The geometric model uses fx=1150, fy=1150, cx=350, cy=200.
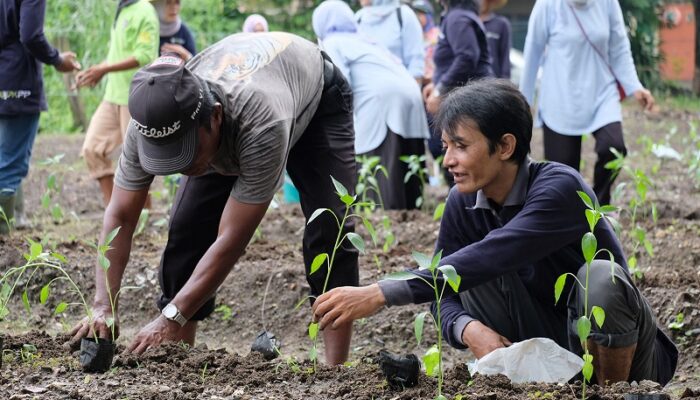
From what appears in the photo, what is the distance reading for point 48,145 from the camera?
1149cm

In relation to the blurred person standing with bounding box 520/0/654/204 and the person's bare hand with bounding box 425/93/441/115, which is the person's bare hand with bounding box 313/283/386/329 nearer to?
the blurred person standing with bounding box 520/0/654/204

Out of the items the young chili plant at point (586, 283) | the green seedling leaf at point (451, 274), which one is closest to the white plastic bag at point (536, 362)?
the young chili plant at point (586, 283)

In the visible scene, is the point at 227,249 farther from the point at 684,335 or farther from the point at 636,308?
the point at 684,335

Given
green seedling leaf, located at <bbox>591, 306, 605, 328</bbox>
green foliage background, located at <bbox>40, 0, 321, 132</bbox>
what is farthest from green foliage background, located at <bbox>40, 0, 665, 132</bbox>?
green seedling leaf, located at <bbox>591, 306, 605, 328</bbox>

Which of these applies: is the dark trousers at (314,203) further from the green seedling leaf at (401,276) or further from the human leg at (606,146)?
the human leg at (606,146)

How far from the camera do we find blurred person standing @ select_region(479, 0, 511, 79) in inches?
327

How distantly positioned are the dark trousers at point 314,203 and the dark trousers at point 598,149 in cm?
266

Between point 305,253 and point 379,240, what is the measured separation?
2.38 metres

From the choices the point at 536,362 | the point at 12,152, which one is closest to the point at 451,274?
the point at 536,362

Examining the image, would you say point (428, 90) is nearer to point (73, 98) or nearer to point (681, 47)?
point (73, 98)

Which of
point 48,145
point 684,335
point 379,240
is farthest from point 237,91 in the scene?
point 48,145

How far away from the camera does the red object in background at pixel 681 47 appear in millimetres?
21688

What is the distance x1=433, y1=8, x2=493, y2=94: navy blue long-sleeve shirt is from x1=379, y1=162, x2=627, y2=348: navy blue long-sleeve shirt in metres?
3.44

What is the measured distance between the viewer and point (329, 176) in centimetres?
405
